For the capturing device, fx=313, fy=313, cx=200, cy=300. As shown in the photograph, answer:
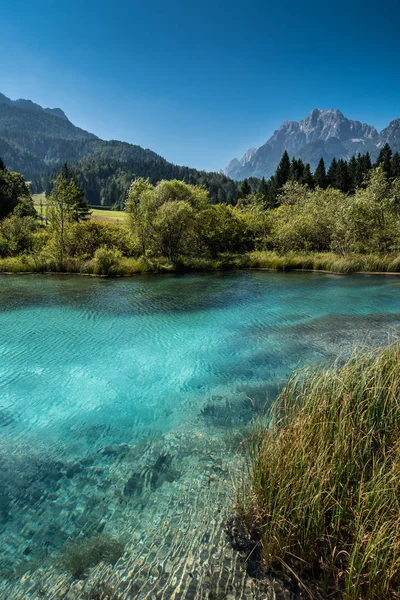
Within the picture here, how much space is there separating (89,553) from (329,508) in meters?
2.90

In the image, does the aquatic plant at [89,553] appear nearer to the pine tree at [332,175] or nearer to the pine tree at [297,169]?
the pine tree at [332,175]

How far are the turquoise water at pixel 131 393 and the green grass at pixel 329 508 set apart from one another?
1236mm

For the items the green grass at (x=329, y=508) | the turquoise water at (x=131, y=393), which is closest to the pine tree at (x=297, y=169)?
the turquoise water at (x=131, y=393)

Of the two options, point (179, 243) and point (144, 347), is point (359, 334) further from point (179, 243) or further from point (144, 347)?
point (179, 243)

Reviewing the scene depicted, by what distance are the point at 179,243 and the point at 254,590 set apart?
102 feet

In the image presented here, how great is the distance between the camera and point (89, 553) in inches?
150

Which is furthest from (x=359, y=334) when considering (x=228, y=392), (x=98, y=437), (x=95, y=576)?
(x=95, y=576)

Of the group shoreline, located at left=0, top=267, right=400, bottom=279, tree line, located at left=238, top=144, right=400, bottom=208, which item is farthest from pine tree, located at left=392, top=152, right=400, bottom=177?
shoreline, located at left=0, top=267, right=400, bottom=279

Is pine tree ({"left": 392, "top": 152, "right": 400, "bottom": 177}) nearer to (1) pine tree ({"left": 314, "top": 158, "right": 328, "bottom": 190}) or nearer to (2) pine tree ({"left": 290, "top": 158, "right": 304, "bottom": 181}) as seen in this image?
(1) pine tree ({"left": 314, "top": 158, "right": 328, "bottom": 190})

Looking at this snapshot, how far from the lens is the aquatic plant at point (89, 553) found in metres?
3.65

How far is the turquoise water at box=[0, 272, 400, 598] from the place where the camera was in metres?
4.46

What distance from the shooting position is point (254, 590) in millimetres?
3238

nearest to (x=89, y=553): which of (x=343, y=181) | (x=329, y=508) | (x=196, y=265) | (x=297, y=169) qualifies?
(x=329, y=508)

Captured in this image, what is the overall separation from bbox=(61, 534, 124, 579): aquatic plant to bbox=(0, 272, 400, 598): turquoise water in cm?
10
